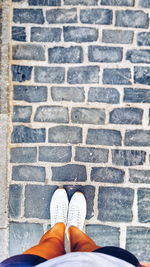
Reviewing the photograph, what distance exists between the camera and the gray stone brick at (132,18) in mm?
3254

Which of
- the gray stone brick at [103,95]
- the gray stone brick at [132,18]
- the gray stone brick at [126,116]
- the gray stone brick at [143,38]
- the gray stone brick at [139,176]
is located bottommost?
the gray stone brick at [139,176]

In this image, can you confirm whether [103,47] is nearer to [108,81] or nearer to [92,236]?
[108,81]

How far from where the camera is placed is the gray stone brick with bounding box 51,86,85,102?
3311 millimetres

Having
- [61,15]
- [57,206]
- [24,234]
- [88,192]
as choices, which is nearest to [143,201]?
[88,192]

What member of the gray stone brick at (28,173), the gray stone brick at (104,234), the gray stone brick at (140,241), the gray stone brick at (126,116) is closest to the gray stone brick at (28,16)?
the gray stone brick at (126,116)

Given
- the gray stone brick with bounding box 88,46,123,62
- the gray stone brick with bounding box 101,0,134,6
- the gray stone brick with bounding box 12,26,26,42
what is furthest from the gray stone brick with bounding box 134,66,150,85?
the gray stone brick with bounding box 12,26,26,42

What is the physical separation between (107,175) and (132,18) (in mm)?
1440

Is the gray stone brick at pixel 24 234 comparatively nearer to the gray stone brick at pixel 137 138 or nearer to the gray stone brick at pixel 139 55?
the gray stone brick at pixel 137 138

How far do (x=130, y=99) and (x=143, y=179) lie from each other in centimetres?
75

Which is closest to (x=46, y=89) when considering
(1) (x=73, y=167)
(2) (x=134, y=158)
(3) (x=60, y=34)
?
(3) (x=60, y=34)

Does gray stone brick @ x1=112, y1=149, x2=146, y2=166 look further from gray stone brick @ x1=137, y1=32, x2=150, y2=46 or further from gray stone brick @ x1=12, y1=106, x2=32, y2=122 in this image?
gray stone brick @ x1=137, y1=32, x2=150, y2=46

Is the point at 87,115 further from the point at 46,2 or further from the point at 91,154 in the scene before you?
the point at 46,2

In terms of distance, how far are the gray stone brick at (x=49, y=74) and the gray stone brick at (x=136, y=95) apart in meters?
0.60

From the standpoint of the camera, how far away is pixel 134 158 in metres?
3.35
